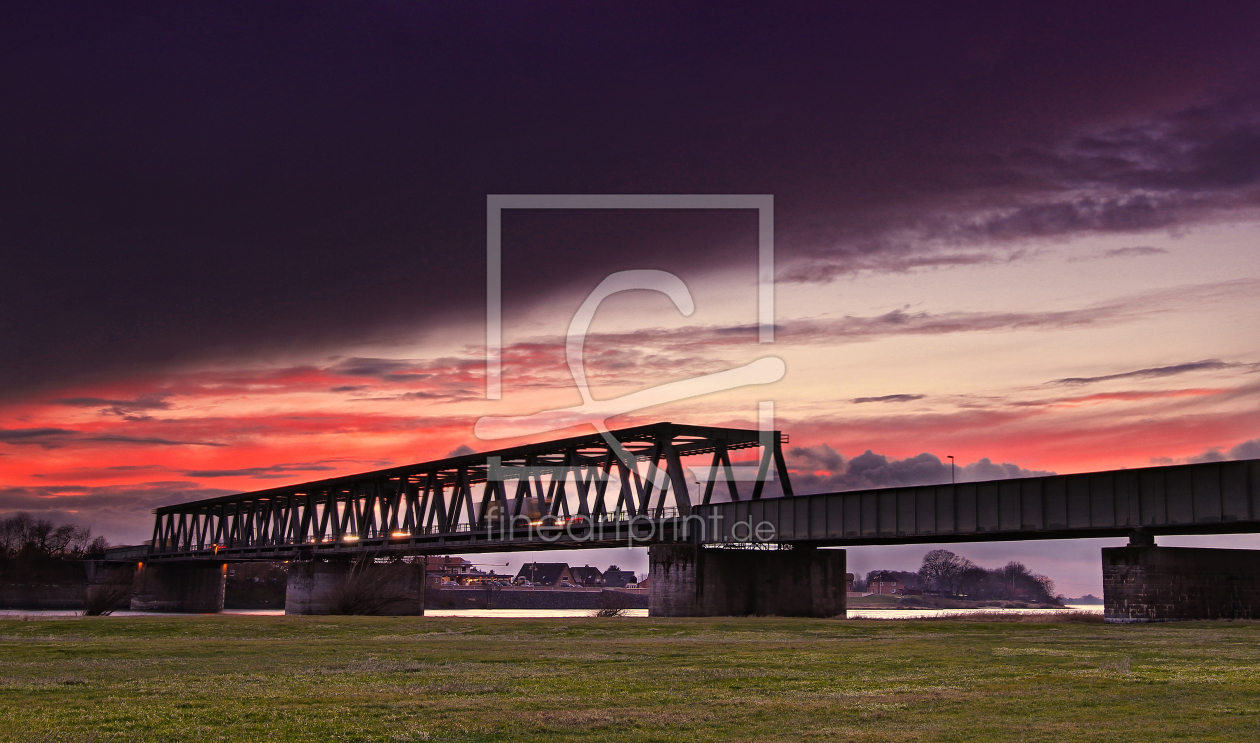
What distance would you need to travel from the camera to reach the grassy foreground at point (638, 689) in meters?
12.6

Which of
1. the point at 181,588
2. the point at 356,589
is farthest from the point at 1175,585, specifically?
the point at 181,588

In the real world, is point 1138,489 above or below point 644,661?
above

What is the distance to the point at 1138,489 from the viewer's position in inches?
1889

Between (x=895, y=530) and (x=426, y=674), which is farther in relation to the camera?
(x=895, y=530)

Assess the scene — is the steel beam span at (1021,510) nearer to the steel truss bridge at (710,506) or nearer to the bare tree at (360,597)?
the steel truss bridge at (710,506)

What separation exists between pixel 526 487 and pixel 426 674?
71.5m

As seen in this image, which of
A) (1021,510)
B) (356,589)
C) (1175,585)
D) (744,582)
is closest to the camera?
(1175,585)

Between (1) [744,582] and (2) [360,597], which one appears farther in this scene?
(2) [360,597]

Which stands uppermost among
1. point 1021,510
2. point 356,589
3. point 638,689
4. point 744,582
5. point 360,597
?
point 1021,510

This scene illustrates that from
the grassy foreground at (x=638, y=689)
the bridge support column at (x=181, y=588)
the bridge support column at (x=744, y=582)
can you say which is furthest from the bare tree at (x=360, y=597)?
the bridge support column at (x=181, y=588)

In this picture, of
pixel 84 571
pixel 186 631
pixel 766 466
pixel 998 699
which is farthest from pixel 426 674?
pixel 84 571

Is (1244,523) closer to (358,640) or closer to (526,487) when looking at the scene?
(358,640)

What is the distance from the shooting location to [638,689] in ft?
55.6

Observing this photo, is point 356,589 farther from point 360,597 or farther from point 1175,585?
point 1175,585
